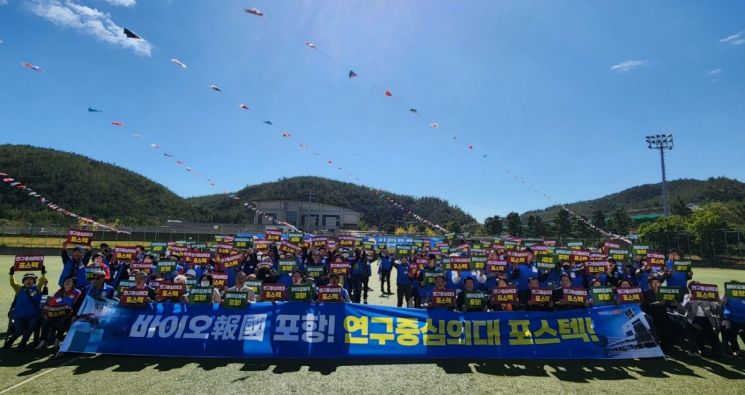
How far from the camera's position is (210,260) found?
12852 mm

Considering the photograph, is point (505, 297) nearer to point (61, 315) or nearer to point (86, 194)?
point (61, 315)

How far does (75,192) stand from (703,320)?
9365cm

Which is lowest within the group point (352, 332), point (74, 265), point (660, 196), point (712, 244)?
point (352, 332)

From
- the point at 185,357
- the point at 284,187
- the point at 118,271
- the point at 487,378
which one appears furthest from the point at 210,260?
the point at 284,187

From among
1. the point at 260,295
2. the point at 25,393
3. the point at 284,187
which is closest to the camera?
the point at 25,393

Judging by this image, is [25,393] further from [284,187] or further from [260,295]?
[284,187]

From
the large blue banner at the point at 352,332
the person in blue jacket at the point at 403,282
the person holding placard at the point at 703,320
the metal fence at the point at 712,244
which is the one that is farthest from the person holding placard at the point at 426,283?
the metal fence at the point at 712,244

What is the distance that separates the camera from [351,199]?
15325cm

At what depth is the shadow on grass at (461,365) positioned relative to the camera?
6848 millimetres

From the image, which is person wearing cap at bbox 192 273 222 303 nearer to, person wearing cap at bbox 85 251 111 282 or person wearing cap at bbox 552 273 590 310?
person wearing cap at bbox 85 251 111 282

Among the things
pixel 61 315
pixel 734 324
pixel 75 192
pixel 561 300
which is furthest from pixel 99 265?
pixel 75 192

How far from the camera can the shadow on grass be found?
6.85 m

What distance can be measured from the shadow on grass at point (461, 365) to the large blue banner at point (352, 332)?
133 mm

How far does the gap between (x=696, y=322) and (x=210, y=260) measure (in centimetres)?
1365
